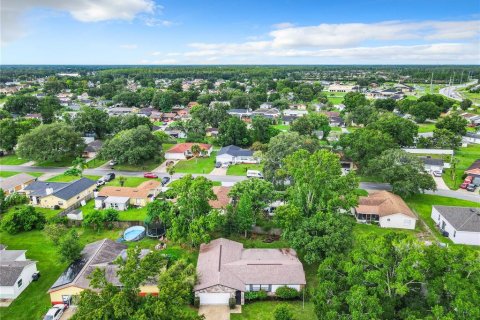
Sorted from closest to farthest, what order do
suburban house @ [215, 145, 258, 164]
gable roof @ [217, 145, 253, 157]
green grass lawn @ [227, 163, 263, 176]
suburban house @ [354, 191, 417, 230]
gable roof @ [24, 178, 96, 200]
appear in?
suburban house @ [354, 191, 417, 230], gable roof @ [24, 178, 96, 200], green grass lawn @ [227, 163, 263, 176], suburban house @ [215, 145, 258, 164], gable roof @ [217, 145, 253, 157]

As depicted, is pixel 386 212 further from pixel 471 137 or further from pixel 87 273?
pixel 471 137

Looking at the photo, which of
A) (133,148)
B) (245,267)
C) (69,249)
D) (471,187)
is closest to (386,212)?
(471,187)

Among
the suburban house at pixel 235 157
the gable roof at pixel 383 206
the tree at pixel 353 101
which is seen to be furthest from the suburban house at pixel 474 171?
the tree at pixel 353 101

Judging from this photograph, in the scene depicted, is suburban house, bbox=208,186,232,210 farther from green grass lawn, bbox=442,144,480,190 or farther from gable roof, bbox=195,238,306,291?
green grass lawn, bbox=442,144,480,190

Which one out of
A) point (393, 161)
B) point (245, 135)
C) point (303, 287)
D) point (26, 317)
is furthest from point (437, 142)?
point (26, 317)

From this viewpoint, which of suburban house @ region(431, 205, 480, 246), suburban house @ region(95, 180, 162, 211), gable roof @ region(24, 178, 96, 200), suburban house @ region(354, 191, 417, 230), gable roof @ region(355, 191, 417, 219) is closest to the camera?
suburban house @ region(431, 205, 480, 246)

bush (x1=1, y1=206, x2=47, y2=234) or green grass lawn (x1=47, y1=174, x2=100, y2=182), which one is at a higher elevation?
bush (x1=1, y1=206, x2=47, y2=234)

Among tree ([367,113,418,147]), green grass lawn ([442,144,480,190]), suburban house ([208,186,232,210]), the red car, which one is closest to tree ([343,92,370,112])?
green grass lawn ([442,144,480,190])

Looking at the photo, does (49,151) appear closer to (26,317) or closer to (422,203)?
(26,317)
